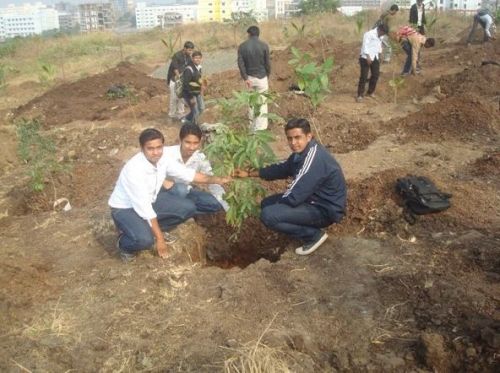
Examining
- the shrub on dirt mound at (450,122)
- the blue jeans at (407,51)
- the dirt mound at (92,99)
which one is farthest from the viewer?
the dirt mound at (92,99)

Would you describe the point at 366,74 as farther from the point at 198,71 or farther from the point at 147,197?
the point at 147,197

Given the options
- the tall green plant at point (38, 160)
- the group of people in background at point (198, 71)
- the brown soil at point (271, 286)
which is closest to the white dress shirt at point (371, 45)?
the group of people in background at point (198, 71)

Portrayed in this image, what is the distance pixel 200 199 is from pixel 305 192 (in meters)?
1.36

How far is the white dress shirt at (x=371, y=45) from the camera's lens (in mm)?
8914

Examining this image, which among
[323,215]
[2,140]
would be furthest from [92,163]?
[323,215]

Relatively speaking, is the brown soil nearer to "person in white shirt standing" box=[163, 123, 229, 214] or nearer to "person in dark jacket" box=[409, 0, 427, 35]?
"person in white shirt standing" box=[163, 123, 229, 214]

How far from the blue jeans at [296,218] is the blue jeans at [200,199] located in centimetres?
81

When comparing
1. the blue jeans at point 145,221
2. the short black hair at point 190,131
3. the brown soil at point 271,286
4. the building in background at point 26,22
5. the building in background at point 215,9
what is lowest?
the brown soil at point 271,286

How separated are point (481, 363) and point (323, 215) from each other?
1711 millimetres

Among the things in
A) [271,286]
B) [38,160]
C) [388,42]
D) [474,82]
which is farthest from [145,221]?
[474,82]

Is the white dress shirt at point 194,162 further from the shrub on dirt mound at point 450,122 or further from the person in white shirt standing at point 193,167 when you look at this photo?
the shrub on dirt mound at point 450,122

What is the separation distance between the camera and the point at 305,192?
3.98 m

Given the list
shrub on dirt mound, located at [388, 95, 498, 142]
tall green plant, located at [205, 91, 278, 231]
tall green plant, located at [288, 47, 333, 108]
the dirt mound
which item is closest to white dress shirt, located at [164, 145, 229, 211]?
tall green plant, located at [205, 91, 278, 231]

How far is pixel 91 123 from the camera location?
33.4 ft
